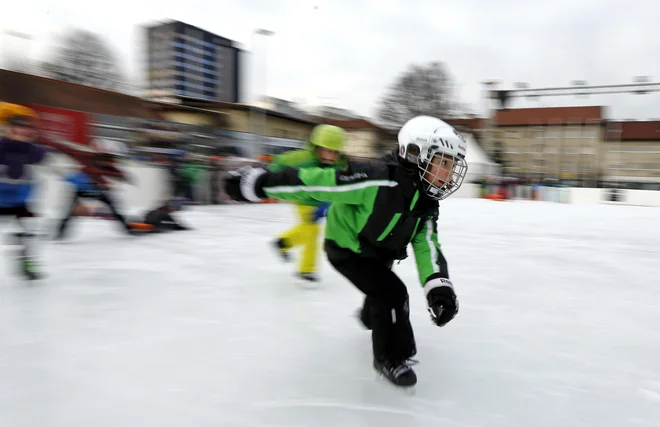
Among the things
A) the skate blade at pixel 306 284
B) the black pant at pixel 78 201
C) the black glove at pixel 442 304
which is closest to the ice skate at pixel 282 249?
the skate blade at pixel 306 284

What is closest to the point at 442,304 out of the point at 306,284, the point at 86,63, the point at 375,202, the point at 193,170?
the point at 375,202

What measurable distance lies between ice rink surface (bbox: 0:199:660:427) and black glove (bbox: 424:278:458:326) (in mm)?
366

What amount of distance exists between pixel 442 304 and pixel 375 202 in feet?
1.84

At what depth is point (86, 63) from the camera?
30.1m

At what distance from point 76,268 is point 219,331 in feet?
7.11

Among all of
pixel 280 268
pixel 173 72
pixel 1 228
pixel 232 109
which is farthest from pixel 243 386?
pixel 173 72

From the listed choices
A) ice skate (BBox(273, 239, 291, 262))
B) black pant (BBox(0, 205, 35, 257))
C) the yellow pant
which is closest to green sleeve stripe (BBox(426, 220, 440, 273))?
the yellow pant

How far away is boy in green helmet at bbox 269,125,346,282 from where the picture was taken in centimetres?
391

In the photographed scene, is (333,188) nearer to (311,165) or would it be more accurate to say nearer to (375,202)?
(375,202)

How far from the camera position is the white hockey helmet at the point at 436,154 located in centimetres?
204

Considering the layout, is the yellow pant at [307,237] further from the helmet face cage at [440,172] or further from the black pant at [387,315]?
the helmet face cage at [440,172]

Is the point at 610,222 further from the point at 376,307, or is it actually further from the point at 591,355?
the point at 376,307

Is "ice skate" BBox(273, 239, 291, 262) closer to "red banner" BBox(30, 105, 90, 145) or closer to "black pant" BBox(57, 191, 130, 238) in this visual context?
"black pant" BBox(57, 191, 130, 238)

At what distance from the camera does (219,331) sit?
284cm
